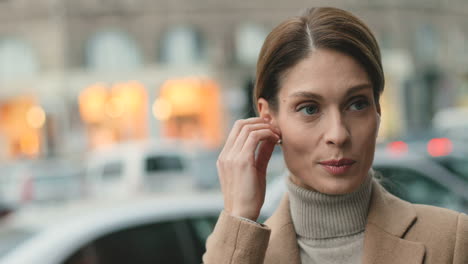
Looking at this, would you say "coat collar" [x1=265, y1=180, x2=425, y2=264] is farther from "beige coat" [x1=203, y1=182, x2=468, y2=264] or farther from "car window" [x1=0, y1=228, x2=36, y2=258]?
"car window" [x1=0, y1=228, x2=36, y2=258]

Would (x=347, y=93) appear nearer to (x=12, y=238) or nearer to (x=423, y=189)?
(x=12, y=238)

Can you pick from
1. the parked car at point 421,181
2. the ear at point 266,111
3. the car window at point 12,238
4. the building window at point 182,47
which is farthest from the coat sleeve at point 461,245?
the building window at point 182,47

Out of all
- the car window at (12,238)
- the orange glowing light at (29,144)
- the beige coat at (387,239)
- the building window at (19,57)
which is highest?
the beige coat at (387,239)

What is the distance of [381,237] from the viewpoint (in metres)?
1.77

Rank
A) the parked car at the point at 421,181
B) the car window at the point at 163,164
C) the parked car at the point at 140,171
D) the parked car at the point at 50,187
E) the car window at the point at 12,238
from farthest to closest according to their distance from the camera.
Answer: the parked car at the point at 50,187
the car window at the point at 163,164
the parked car at the point at 140,171
the parked car at the point at 421,181
the car window at the point at 12,238

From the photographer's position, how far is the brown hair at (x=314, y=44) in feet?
5.87

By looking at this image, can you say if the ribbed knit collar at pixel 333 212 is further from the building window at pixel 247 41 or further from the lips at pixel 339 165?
the building window at pixel 247 41

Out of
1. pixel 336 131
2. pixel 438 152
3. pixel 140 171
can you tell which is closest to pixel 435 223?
pixel 336 131

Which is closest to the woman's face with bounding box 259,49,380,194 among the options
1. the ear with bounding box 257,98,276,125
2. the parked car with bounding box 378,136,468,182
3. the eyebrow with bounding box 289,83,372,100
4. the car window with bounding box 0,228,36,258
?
the eyebrow with bounding box 289,83,372,100

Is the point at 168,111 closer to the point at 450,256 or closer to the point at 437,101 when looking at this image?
the point at 437,101

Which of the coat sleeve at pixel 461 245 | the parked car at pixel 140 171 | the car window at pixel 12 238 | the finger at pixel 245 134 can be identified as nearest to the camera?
the coat sleeve at pixel 461 245

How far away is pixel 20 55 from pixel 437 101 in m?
20.3

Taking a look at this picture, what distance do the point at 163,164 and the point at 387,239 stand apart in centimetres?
1100

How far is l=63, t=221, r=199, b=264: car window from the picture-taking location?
11.2 ft
